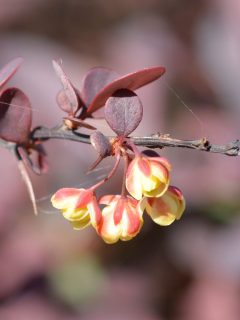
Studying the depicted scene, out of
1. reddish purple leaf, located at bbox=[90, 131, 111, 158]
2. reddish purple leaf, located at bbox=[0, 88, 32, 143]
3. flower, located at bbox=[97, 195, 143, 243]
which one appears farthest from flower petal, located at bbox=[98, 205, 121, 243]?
reddish purple leaf, located at bbox=[0, 88, 32, 143]

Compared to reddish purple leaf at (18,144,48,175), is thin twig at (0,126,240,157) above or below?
above

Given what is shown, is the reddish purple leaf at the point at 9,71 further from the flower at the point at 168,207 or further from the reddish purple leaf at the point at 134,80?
the flower at the point at 168,207

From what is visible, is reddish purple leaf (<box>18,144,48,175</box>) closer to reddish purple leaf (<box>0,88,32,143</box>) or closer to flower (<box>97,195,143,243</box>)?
reddish purple leaf (<box>0,88,32,143</box>)

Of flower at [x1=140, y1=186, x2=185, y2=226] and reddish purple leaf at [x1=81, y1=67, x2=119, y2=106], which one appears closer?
flower at [x1=140, y1=186, x2=185, y2=226]

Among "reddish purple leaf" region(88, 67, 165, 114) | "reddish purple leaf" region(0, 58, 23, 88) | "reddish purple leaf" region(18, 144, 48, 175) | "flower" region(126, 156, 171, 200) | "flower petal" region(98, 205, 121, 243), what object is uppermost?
"reddish purple leaf" region(88, 67, 165, 114)

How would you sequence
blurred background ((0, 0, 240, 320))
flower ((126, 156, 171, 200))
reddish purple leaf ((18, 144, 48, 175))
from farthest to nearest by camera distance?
1. blurred background ((0, 0, 240, 320))
2. reddish purple leaf ((18, 144, 48, 175))
3. flower ((126, 156, 171, 200))

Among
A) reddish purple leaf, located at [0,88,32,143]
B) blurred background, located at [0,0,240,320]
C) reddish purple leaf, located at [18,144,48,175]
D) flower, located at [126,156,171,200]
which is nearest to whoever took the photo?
flower, located at [126,156,171,200]
